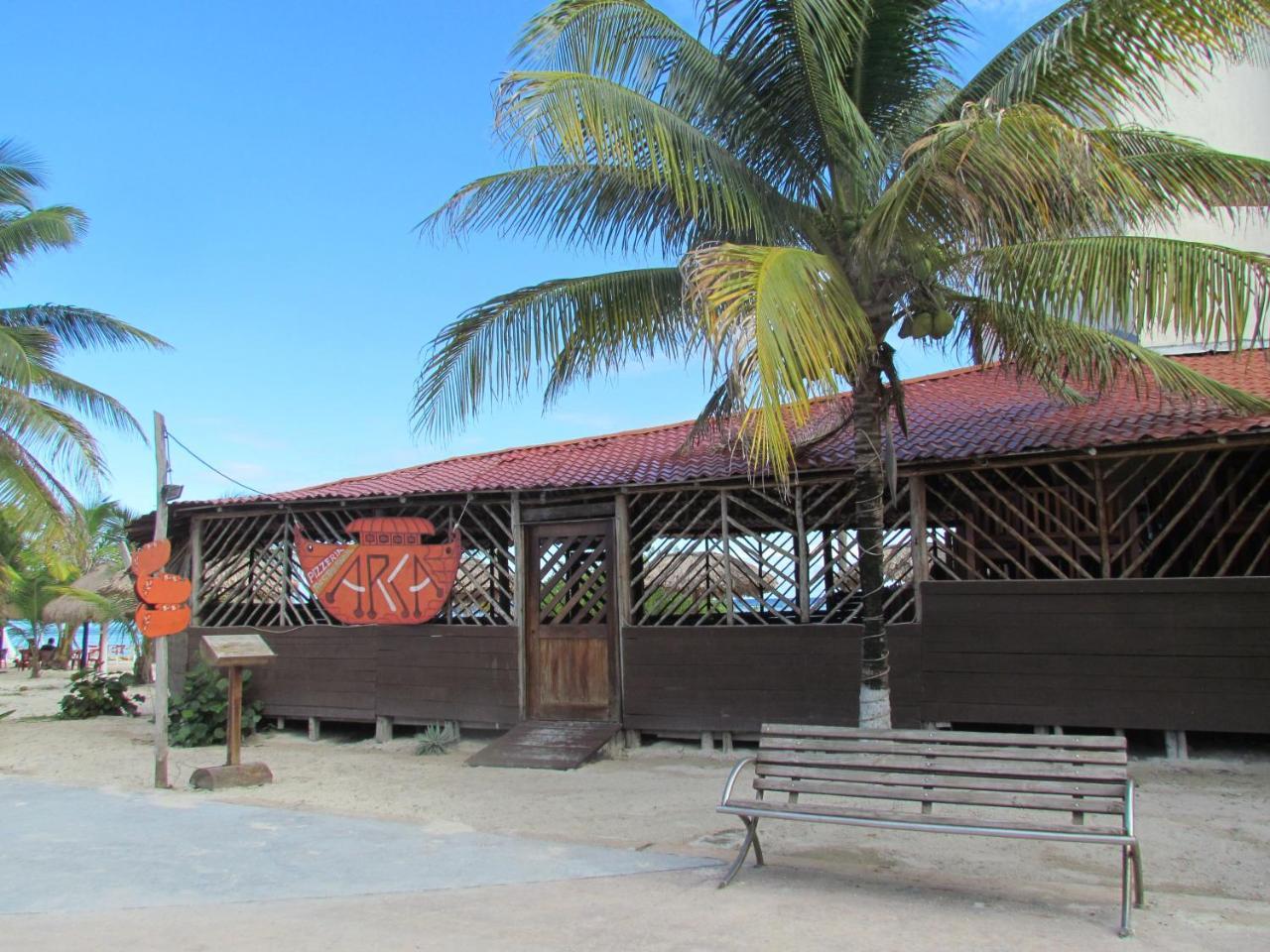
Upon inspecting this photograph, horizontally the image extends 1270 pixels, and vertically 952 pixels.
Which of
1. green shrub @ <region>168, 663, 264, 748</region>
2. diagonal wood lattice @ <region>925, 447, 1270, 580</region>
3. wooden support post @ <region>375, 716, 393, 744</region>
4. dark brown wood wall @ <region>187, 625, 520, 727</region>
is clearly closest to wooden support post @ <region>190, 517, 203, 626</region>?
dark brown wood wall @ <region>187, 625, 520, 727</region>

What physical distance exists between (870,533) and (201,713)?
828 centimetres

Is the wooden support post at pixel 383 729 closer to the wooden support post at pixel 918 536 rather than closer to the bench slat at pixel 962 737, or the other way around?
the wooden support post at pixel 918 536

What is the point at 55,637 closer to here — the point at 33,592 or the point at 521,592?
the point at 33,592

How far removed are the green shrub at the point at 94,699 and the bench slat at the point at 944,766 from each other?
12605 mm

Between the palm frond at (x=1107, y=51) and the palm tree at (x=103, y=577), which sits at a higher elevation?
the palm frond at (x=1107, y=51)

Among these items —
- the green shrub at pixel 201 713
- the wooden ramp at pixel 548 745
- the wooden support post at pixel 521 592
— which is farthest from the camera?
the green shrub at pixel 201 713

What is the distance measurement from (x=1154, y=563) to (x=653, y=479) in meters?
5.08

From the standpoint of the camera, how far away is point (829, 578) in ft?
39.9

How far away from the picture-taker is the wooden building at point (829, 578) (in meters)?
8.24

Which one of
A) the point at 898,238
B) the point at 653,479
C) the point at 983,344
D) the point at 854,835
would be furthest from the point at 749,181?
the point at 854,835

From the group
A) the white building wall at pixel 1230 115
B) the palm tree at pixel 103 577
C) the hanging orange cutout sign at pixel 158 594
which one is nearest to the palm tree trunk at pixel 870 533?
the hanging orange cutout sign at pixel 158 594

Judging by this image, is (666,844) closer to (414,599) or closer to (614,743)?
(614,743)

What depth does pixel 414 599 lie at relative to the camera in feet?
36.8

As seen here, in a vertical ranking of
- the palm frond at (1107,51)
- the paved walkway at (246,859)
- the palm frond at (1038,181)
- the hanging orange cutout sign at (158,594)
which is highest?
the palm frond at (1107,51)
